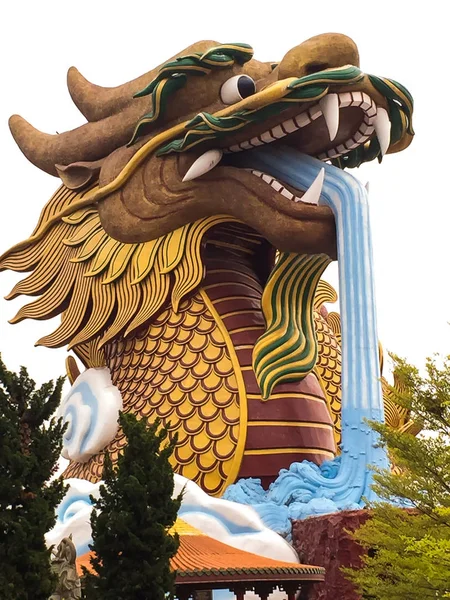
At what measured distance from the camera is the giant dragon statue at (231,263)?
32.8 feet

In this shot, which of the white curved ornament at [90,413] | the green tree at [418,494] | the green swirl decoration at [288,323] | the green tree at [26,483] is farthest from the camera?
the white curved ornament at [90,413]

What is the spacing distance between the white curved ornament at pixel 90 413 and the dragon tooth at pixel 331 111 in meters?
3.55

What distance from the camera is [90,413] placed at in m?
11.0

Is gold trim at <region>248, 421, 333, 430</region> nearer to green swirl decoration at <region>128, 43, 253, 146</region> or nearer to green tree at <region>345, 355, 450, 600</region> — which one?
green tree at <region>345, 355, 450, 600</region>

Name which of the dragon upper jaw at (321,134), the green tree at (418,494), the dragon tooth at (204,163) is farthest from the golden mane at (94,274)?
the green tree at (418,494)

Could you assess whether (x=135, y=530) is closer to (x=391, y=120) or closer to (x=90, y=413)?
(x=90, y=413)

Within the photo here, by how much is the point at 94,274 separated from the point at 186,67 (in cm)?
244

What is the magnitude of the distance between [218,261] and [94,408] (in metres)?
2.02

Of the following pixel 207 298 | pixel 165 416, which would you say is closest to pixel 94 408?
pixel 165 416

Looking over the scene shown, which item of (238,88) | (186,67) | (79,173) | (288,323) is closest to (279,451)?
(288,323)

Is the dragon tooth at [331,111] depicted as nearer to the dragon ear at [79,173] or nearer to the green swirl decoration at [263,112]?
the green swirl decoration at [263,112]

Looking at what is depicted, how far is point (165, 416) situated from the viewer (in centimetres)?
1045

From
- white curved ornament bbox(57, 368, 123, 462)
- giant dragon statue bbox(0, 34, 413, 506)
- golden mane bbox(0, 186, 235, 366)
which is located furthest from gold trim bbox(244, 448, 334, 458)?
golden mane bbox(0, 186, 235, 366)

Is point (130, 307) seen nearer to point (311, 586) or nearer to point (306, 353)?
point (306, 353)
